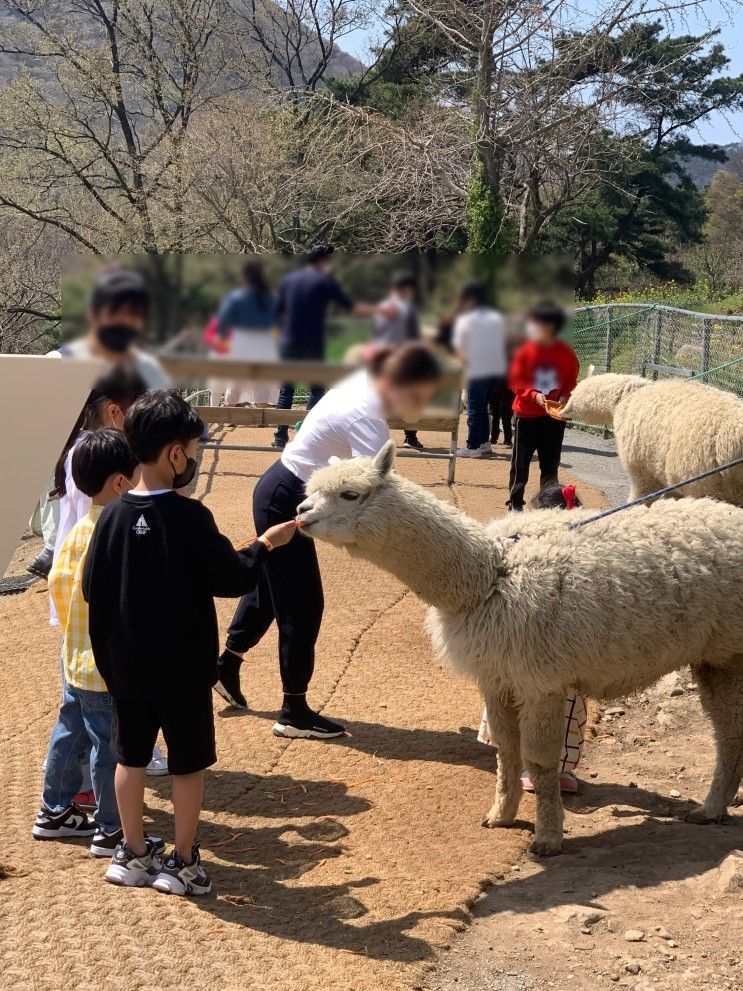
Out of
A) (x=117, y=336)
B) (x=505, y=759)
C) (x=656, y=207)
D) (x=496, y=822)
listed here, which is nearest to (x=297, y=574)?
(x=505, y=759)

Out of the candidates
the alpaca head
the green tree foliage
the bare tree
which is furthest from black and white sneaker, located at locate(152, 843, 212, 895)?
the green tree foliage

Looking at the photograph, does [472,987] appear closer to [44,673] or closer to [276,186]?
[44,673]

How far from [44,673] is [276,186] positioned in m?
20.3

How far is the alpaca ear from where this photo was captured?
4250 millimetres

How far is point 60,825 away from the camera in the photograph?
14.5 ft

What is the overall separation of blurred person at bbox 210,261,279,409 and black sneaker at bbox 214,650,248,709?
4112 millimetres

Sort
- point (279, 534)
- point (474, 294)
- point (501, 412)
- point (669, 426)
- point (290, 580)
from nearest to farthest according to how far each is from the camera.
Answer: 1. point (474, 294)
2. point (279, 534)
3. point (290, 580)
4. point (669, 426)
5. point (501, 412)

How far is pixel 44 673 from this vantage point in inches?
256

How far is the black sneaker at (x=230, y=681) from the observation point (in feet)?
19.4

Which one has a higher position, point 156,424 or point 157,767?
point 156,424

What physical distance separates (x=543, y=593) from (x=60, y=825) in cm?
217

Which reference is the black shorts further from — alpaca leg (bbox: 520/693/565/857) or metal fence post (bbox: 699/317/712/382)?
metal fence post (bbox: 699/317/712/382)

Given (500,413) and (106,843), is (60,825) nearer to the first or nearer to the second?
(106,843)

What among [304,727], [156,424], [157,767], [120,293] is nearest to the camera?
[120,293]
